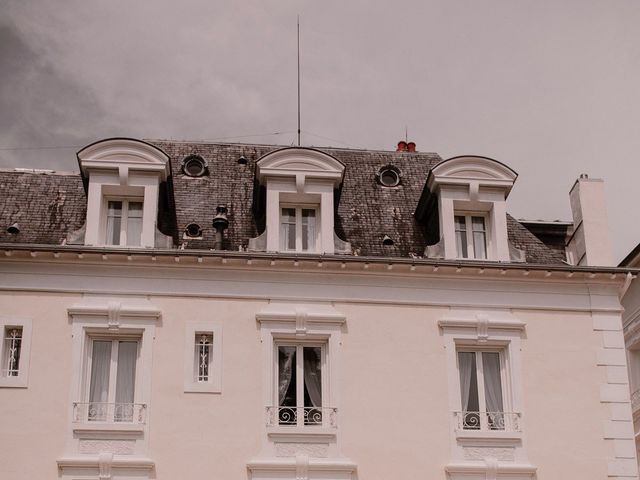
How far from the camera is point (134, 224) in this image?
24.2m

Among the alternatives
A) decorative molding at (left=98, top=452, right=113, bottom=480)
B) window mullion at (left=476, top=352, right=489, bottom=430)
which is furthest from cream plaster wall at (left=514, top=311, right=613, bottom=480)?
decorative molding at (left=98, top=452, right=113, bottom=480)

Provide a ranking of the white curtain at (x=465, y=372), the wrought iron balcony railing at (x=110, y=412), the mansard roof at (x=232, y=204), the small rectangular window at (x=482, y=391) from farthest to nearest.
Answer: the mansard roof at (x=232, y=204), the white curtain at (x=465, y=372), the small rectangular window at (x=482, y=391), the wrought iron balcony railing at (x=110, y=412)

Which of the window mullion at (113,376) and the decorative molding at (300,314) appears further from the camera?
the decorative molding at (300,314)

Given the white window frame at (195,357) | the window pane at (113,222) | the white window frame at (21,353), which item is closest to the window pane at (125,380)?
the white window frame at (195,357)

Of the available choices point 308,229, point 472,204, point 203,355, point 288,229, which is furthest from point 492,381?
point 203,355

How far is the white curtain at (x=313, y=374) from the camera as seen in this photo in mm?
22808

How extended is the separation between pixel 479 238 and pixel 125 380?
352 inches

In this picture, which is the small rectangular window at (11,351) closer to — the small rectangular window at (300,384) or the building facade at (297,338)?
the building facade at (297,338)

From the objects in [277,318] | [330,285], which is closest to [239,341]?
[277,318]

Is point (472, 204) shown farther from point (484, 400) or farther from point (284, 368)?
point (284, 368)

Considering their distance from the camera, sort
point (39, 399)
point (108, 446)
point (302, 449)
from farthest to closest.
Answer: point (302, 449)
point (39, 399)
point (108, 446)

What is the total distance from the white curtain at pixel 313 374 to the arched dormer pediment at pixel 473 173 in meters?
5.05

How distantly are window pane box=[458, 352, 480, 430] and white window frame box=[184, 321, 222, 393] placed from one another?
539 cm

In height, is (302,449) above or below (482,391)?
below
